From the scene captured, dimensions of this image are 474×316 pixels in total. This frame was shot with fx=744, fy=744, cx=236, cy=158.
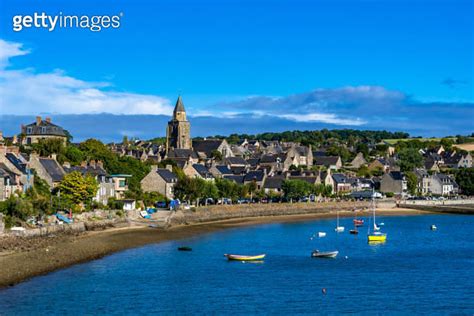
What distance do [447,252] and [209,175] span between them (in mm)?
48908

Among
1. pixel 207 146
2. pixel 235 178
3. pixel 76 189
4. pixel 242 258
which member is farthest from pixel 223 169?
pixel 242 258

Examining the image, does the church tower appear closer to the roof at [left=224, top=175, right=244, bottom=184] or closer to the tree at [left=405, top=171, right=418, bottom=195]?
the roof at [left=224, top=175, right=244, bottom=184]

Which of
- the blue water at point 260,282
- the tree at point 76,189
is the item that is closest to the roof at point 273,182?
the tree at point 76,189

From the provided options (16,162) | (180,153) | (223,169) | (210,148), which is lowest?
(16,162)

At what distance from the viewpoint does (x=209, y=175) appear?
10100 centimetres

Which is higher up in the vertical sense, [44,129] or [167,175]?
[44,129]

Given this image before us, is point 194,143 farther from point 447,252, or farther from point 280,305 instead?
point 280,305

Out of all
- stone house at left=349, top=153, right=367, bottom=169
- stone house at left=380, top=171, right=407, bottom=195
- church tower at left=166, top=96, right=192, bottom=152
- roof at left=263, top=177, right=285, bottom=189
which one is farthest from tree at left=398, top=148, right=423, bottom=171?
roof at left=263, top=177, right=285, bottom=189

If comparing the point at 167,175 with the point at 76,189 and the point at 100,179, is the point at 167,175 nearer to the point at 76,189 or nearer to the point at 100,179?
the point at 100,179

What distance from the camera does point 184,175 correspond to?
9194 cm

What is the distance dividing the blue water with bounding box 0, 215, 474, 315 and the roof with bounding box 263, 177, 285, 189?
45343 mm

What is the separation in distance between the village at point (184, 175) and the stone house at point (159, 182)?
117 millimetres

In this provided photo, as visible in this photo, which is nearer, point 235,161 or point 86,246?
point 86,246

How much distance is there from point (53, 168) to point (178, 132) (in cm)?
6184
